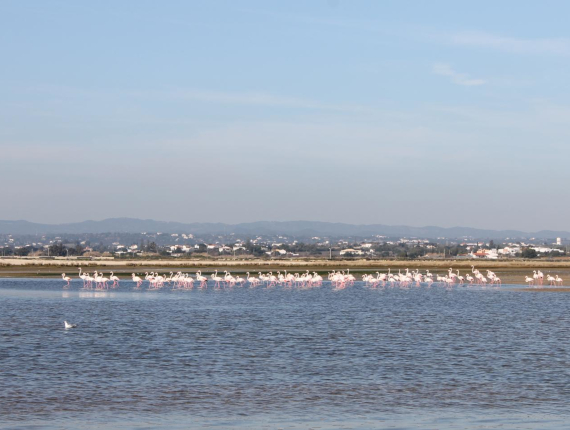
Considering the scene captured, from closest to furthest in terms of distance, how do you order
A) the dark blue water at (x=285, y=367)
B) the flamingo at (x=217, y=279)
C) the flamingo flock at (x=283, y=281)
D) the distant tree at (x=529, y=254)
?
1. the dark blue water at (x=285, y=367)
2. the flamingo flock at (x=283, y=281)
3. the flamingo at (x=217, y=279)
4. the distant tree at (x=529, y=254)

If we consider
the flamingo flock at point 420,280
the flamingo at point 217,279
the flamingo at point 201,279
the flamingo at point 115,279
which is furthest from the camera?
the flamingo flock at point 420,280

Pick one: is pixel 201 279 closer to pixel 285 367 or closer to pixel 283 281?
pixel 283 281

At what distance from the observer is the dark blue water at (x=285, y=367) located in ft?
54.5

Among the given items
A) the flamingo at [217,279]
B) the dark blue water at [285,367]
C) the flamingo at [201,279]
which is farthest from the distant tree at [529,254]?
the dark blue water at [285,367]

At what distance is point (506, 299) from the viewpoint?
151 ft

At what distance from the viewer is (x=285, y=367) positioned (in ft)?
72.6

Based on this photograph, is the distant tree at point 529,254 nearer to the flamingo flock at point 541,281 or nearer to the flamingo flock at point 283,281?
the flamingo flock at point 283,281

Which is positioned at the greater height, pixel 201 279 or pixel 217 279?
pixel 201 279

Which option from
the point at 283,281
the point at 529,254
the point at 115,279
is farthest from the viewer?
the point at 529,254

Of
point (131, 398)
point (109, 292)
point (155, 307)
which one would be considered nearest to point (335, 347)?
point (131, 398)

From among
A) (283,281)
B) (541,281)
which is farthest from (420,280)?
(283,281)

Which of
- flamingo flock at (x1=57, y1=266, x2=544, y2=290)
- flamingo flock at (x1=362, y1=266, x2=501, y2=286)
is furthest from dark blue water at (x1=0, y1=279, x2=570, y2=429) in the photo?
flamingo flock at (x1=362, y1=266, x2=501, y2=286)

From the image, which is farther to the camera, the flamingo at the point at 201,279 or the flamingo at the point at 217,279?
the flamingo at the point at 217,279

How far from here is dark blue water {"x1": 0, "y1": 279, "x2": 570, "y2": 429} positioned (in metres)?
16.6
